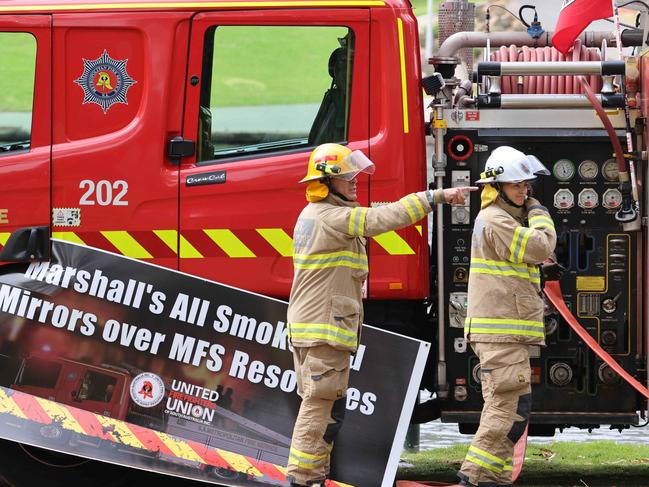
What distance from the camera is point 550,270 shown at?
5688 mm

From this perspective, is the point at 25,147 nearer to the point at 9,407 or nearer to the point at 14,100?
the point at 14,100

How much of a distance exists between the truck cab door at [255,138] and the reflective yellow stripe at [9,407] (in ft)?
3.50

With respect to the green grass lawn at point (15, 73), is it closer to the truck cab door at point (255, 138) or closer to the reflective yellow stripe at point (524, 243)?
the truck cab door at point (255, 138)

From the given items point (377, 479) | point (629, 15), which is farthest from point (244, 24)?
point (629, 15)

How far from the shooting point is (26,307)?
550 centimetres

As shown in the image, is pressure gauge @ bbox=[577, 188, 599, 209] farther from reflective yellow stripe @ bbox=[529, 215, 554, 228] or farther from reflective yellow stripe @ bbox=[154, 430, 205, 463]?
reflective yellow stripe @ bbox=[154, 430, 205, 463]

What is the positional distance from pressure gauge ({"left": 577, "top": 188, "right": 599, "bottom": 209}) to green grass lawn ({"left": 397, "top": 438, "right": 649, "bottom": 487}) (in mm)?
1764

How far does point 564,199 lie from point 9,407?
298 cm

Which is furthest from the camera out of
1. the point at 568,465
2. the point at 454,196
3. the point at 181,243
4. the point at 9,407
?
the point at 568,465

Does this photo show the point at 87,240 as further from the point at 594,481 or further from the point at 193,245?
the point at 594,481

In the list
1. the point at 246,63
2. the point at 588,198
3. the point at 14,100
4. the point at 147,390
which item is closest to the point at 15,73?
the point at 14,100

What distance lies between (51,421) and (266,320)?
3.81ft

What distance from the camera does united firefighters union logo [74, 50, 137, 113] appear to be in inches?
219

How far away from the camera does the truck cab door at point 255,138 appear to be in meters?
5.54
